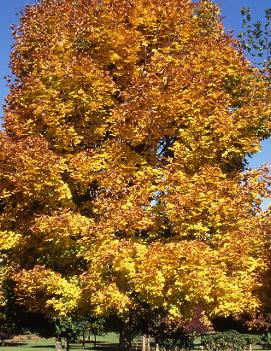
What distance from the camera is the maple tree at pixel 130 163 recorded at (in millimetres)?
12422

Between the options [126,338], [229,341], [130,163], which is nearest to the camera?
[130,163]

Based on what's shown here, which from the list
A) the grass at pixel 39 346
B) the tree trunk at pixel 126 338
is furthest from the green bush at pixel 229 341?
the tree trunk at pixel 126 338

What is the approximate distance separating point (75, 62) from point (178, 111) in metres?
3.58

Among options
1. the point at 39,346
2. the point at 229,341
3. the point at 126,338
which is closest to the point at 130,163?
the point at 126,338

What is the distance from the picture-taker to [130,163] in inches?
560

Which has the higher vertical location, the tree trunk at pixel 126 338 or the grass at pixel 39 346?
the grass at pixel 39 346

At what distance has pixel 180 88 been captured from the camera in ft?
47.5

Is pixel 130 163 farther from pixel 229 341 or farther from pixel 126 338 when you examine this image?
pixel 229 341

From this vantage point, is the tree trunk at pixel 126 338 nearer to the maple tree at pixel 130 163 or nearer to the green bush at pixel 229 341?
the maple tree at pixel 130 163

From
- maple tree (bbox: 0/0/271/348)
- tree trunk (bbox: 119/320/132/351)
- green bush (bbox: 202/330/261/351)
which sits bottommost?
tree trunk (bbox: 119/320/132/351)

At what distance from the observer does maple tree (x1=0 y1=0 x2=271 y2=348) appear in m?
12.4

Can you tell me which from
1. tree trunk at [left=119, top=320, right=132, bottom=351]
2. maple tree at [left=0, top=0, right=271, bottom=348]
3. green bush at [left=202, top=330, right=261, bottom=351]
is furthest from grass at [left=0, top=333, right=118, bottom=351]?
maple tree at [left=0, top=0, right=271, bottom=348]

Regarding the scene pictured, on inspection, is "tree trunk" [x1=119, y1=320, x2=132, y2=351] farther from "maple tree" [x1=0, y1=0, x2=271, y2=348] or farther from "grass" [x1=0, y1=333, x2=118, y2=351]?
"grass" [x1=0, y1=333, x2=118, y2=351]

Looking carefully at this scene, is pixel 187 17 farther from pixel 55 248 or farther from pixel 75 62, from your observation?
pixel 55 248
